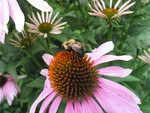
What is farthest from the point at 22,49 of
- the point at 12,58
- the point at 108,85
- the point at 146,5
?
the point at 146,5

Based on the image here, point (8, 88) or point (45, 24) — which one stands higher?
point (45, 24)

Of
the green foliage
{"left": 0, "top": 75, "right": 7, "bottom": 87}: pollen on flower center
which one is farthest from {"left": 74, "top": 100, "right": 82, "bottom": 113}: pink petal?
{"left": 0, "top": 75, "right": 7, "bottom": 87}: pollen on flower center

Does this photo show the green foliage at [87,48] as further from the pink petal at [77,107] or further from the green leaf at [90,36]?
the pink petal at [77,107]

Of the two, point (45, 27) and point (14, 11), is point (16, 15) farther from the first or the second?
point (45, 27)

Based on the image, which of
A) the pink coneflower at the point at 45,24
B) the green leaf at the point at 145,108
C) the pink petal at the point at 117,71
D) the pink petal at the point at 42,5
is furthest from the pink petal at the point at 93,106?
the pink coneflower at the point at 45,24

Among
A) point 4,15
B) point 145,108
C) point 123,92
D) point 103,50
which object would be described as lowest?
point 145,108

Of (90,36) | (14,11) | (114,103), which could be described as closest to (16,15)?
(14,11)
